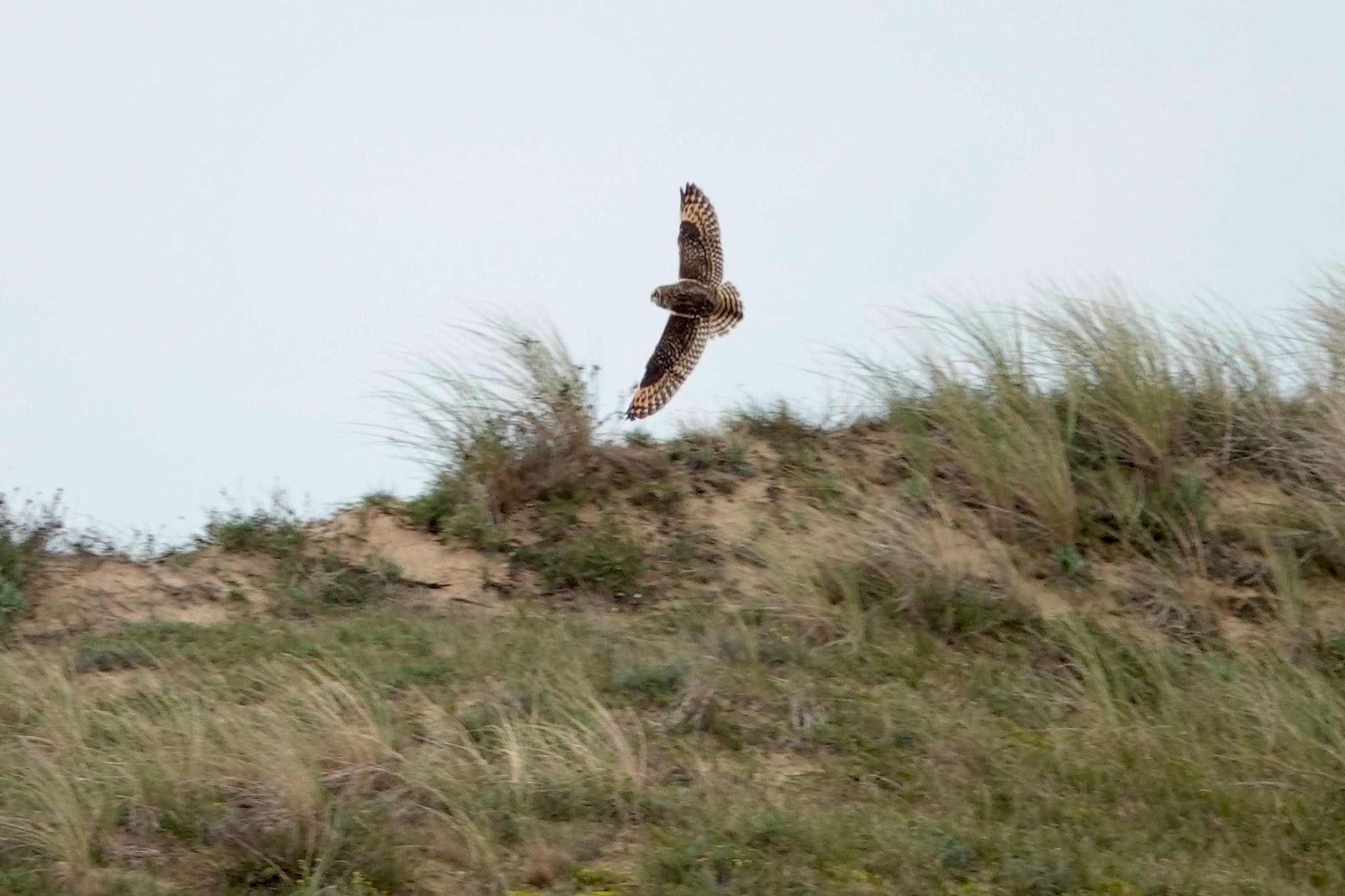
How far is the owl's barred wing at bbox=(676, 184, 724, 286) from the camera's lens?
10.8 metres

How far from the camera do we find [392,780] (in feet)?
20.0

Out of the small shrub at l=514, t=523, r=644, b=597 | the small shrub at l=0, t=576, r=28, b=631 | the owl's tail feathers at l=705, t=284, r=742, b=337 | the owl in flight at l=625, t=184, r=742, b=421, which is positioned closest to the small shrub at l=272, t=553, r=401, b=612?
the small shrub at l=514, t=523, r=644, b=597

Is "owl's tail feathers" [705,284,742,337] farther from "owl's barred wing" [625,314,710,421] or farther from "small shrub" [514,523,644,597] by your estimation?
"small shrub" [514,523,644,597]

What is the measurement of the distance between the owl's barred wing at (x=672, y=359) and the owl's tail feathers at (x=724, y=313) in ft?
0.19

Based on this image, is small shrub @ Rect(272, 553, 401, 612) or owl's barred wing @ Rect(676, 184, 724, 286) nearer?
small shrub @ Rect(272, 553, 401, 612)

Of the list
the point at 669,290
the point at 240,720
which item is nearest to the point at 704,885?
the point at 240,720

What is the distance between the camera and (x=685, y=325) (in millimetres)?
10445

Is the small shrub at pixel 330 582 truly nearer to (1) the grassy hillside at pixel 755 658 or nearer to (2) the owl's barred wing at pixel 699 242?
(1) the grassy hillside at pixel 755 658

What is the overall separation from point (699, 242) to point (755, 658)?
419 centimetres

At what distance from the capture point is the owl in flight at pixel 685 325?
10320 mm

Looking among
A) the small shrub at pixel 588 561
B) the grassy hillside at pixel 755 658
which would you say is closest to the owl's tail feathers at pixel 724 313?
the grassy hillside at pixel 755 658

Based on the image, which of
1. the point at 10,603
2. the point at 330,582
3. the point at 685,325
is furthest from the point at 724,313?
the point at 10,603

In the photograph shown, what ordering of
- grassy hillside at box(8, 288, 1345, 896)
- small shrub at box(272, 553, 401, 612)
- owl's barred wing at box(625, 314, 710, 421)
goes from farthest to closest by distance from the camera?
owl's barred wing at box(625, 314, 710, 421), small shrub at box(272, 553, 401, 612), grassy hillside at box(8, 288, 1345, 896)

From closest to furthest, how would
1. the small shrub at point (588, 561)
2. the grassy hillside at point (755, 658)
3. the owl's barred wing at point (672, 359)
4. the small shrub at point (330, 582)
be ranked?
the grassy hillside at point (755, 658)
the small shrub at point (330, 582)
the small shrub at point (588, 561)
the owl's barred wing at point (672, 359)
